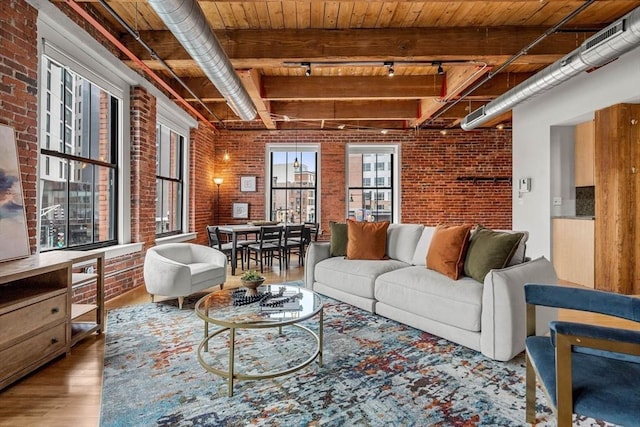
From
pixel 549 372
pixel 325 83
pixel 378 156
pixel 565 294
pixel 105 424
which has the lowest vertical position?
pixel 105 424

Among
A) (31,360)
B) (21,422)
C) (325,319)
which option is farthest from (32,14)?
(325,319)

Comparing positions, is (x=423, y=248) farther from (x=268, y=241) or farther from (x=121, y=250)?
(x=121, y=250)

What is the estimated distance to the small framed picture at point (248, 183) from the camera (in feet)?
26.2

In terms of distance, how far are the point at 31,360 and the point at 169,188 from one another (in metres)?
4.38

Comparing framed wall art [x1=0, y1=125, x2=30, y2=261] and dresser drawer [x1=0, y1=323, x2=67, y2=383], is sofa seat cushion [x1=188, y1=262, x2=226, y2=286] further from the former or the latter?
framed wall art [x1=0, y1=125, x2=30, y2=261]

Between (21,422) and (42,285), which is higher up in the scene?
(42,285)

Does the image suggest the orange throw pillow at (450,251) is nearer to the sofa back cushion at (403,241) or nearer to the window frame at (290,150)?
the sofa back cushion at (403,241)

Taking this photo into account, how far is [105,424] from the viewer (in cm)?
176

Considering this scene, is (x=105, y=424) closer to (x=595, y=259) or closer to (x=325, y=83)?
(x=325, y=83)

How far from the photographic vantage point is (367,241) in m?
4.01

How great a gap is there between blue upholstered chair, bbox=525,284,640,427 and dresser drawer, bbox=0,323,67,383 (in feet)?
9.46

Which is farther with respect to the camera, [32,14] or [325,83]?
[325,83]

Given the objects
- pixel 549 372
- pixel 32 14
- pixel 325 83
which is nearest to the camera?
pixel 549 372

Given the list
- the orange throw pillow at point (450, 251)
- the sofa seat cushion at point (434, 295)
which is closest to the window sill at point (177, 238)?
the sofa seat cushion at point (434, 295)
